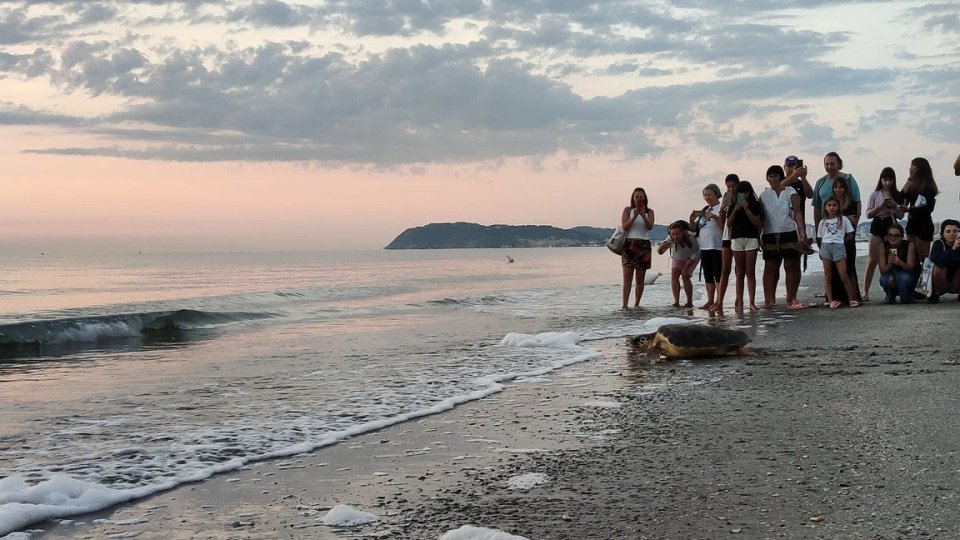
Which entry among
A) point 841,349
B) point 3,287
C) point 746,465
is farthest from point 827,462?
point 3,287

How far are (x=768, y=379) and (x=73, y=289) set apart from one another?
2668cm

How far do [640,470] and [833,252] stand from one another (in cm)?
848

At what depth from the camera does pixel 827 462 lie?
3.81 meters

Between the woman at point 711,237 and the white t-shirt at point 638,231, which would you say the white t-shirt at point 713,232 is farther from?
the white t-shirt at point 638,231

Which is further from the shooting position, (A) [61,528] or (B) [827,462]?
(B) [827,462]

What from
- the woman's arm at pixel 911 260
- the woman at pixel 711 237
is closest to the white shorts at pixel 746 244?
the woman at pixel 711 237

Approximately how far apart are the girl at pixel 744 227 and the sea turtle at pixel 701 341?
396 centimetres

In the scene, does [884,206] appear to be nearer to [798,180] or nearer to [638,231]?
[798,180]

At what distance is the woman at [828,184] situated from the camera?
1133cm

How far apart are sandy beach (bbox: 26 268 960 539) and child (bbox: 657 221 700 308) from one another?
22.3 feet

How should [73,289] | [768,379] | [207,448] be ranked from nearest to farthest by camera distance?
[207,448] < [768,379] < [73,289]

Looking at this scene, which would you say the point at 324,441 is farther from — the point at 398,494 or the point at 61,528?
the point at 61,528

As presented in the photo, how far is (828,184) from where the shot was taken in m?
11.6

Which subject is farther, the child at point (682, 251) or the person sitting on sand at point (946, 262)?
the child at point (682, 251)
